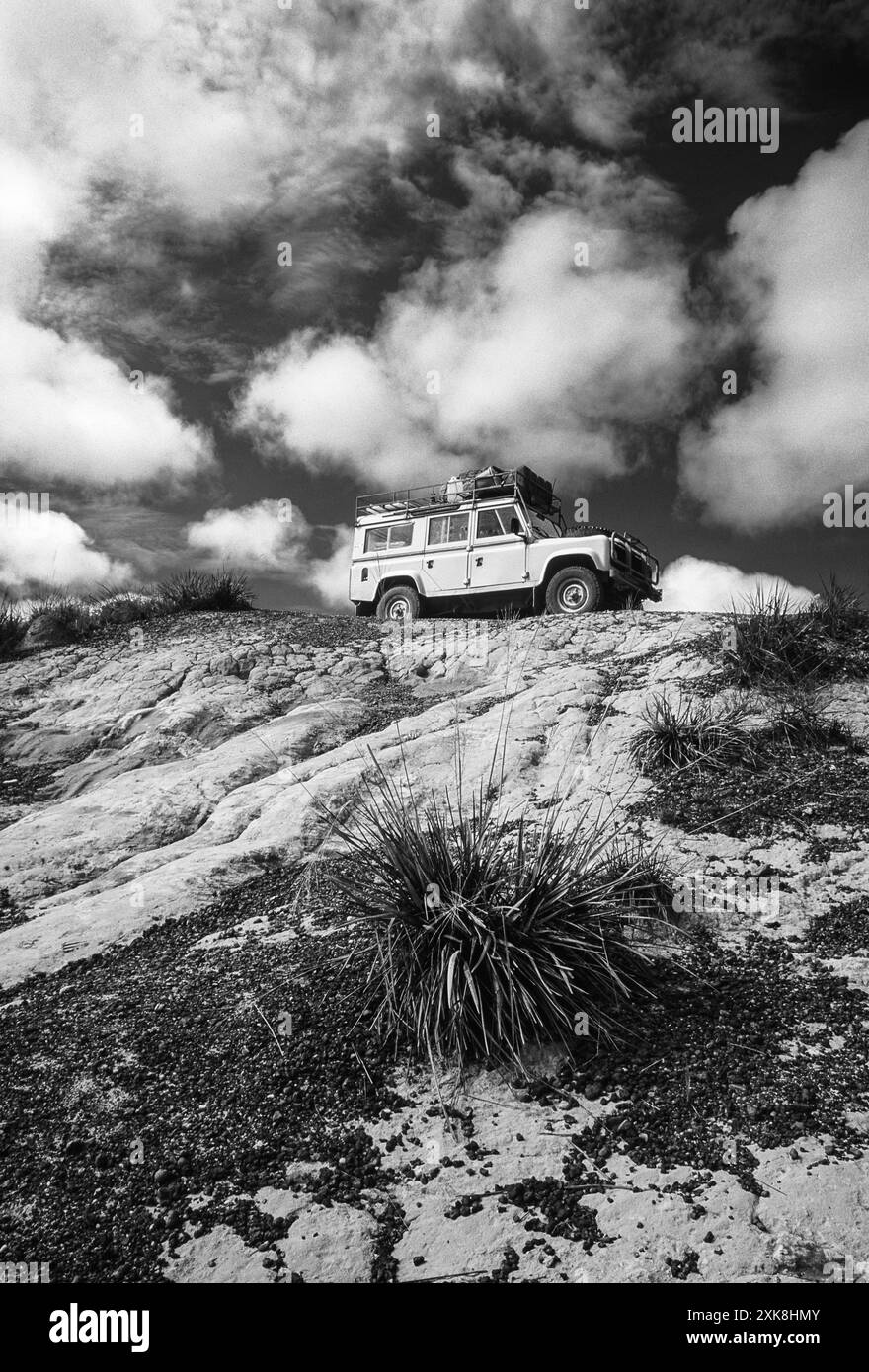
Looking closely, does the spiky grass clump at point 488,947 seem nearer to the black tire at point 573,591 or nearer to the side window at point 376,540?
the black tire at point 573,591

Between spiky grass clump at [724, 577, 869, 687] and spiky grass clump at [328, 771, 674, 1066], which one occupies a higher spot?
spiky grass clump at [724, 577, 869, 687]

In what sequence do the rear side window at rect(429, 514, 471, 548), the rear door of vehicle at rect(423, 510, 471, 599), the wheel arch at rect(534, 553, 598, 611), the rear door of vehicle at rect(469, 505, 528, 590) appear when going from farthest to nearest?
the rear side window at rect(429, 514, 471, 548) → the rear door of vehicle at rect(423, 510, 471, 599) → the rear door of vehicle at rect(469, 505, 528, 590) → the wheel arch at rect(534, 553, 598, 611)

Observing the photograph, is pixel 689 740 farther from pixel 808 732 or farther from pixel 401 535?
pixel 401 535

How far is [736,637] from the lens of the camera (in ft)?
26.2

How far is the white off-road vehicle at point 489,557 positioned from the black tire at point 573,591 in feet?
0.05

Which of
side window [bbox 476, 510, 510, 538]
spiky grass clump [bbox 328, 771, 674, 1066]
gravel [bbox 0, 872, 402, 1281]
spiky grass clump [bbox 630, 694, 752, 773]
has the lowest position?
gravel [bbox 0, 872, 402, 1281]

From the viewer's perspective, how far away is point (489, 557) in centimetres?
1397

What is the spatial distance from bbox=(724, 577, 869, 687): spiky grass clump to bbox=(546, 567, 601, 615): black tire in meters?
4.51

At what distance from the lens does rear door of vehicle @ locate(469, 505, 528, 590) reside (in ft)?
44.8

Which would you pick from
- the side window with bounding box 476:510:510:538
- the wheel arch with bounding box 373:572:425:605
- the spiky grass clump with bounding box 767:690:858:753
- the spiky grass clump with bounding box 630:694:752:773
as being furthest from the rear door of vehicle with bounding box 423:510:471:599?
the spiky grass clump with bounding box 767:690:858:753

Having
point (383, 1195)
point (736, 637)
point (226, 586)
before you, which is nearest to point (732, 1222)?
point (383, 1195)

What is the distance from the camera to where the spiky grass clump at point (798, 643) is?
753 cm

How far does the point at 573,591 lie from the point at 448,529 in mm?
2856

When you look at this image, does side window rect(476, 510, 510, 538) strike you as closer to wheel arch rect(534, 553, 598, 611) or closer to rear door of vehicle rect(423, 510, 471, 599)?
rear door of vehicle rect(423, 510, 471, 599)
